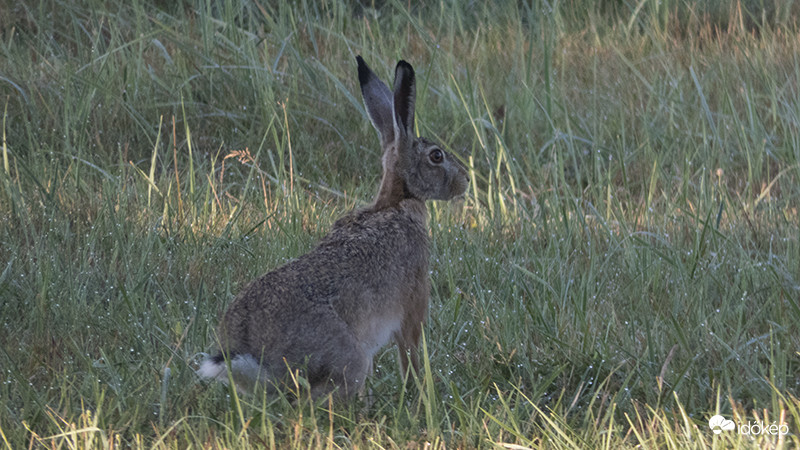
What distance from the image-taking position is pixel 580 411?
3289mm

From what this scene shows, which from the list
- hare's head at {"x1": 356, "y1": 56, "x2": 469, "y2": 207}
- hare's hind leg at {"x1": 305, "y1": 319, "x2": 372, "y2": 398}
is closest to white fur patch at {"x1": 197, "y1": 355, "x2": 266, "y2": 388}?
hare's hind leg at {"x1": 305, "y1": 319, "x2": 372, "y2": 398}

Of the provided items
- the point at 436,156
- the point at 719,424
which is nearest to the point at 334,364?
the point at 719,424

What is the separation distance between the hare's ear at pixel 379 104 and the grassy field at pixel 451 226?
0.69 m

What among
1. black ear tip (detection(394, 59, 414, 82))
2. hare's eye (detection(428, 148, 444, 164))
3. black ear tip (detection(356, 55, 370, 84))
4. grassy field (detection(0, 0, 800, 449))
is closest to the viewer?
grassy field (detection(0, 0, 800, 449))

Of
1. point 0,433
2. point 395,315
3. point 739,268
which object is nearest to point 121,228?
point 395,315

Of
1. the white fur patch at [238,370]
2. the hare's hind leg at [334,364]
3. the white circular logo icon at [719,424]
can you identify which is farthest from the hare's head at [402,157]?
the white circular logo icon at [719,424]

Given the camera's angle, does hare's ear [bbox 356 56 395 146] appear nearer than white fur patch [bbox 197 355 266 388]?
No

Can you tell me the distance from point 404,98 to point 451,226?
1180mm

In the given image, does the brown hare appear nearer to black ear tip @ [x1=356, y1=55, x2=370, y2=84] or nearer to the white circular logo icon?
black ear tip @ [x1=356, y1=55, x2=370, y2=84]

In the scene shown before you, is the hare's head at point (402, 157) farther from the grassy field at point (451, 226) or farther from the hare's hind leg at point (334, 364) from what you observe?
the hare's hind leg at point (334, 364)

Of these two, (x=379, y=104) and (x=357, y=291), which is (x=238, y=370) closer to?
(x=357, y=291)

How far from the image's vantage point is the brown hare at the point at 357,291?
321 centimetres

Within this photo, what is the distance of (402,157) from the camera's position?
4.32m

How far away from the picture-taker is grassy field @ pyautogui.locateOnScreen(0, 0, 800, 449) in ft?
10.1
